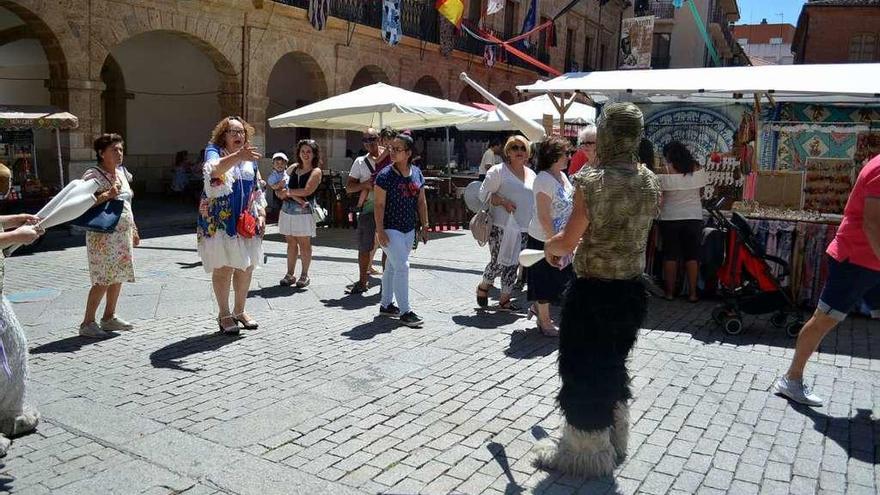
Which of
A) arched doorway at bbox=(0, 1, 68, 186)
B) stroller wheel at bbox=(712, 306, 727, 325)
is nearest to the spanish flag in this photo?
arched doorway at bbox=(0, 1, 68, 186)

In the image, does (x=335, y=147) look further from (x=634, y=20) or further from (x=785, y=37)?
(x=785, y=37)

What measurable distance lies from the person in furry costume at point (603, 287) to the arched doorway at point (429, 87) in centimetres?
2051

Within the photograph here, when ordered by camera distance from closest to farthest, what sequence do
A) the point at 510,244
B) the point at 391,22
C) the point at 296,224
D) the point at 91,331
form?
the point at 91,331, the point at 510,244, the point at 296,224, the point at 391,22

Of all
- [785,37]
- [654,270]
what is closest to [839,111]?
[654,270]

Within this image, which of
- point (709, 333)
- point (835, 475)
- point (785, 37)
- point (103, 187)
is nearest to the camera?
point (835, 475)

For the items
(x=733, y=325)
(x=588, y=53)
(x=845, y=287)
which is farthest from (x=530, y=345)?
(x=588, y=53)

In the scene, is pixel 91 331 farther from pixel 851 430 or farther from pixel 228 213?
pixel 851 430

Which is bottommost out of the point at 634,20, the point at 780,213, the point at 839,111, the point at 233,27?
the point at 780,213

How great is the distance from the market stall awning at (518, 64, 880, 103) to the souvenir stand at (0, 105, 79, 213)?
290 inches

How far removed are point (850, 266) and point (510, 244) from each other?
2938 mm

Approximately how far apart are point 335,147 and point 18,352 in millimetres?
15841

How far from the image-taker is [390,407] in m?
4.32

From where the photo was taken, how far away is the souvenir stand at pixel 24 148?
10539 millimetres

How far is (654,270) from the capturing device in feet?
26.7
